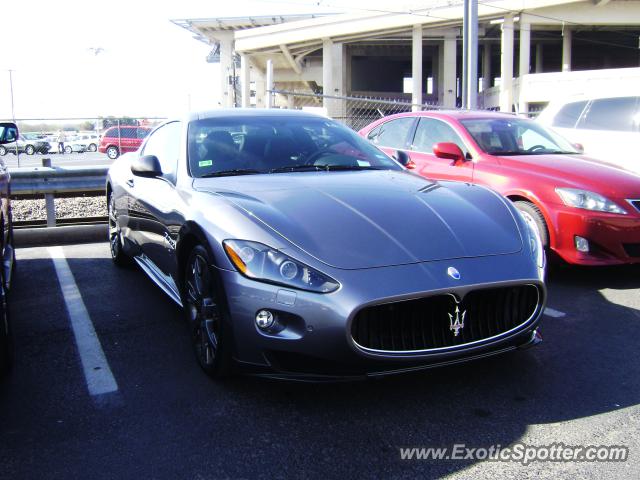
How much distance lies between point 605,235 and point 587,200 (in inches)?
13.2

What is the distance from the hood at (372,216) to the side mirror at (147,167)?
52 centimetres

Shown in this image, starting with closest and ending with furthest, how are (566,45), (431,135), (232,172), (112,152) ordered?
(232,172), (431,135), (112,152), (566,45)

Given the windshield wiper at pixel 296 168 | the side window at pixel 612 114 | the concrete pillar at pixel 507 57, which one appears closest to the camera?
the windshield wiper at pixel 296 168

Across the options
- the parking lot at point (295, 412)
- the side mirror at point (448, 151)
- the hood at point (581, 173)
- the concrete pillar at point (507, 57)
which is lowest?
the parking lot at point (295, 412)

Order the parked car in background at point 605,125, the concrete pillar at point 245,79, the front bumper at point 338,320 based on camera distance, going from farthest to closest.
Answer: the concrete pillar at point 245,79 < the parked car in background at point 605,125 < the front bumper at point 338,320

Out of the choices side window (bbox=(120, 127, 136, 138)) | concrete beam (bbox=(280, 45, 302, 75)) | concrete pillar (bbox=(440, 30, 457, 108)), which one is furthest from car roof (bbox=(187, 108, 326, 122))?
concrete beam (bbox=(280, 45, 302, 75))

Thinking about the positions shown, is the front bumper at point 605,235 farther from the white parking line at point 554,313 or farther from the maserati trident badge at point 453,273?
the maserati trident badge at point 453,273

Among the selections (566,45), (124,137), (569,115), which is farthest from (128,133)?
(566,45)

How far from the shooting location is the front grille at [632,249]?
530 cm

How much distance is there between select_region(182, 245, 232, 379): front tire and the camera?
10.6 feet

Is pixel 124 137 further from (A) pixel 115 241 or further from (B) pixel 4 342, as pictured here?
(B) pixel 4 342

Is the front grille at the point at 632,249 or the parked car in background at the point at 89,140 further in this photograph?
the parked car in background at the point at 89,140

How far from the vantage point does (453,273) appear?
3018 millimetres

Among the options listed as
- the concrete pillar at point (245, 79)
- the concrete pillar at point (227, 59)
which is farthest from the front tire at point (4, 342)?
the concrete pillar at point (227, 59)
